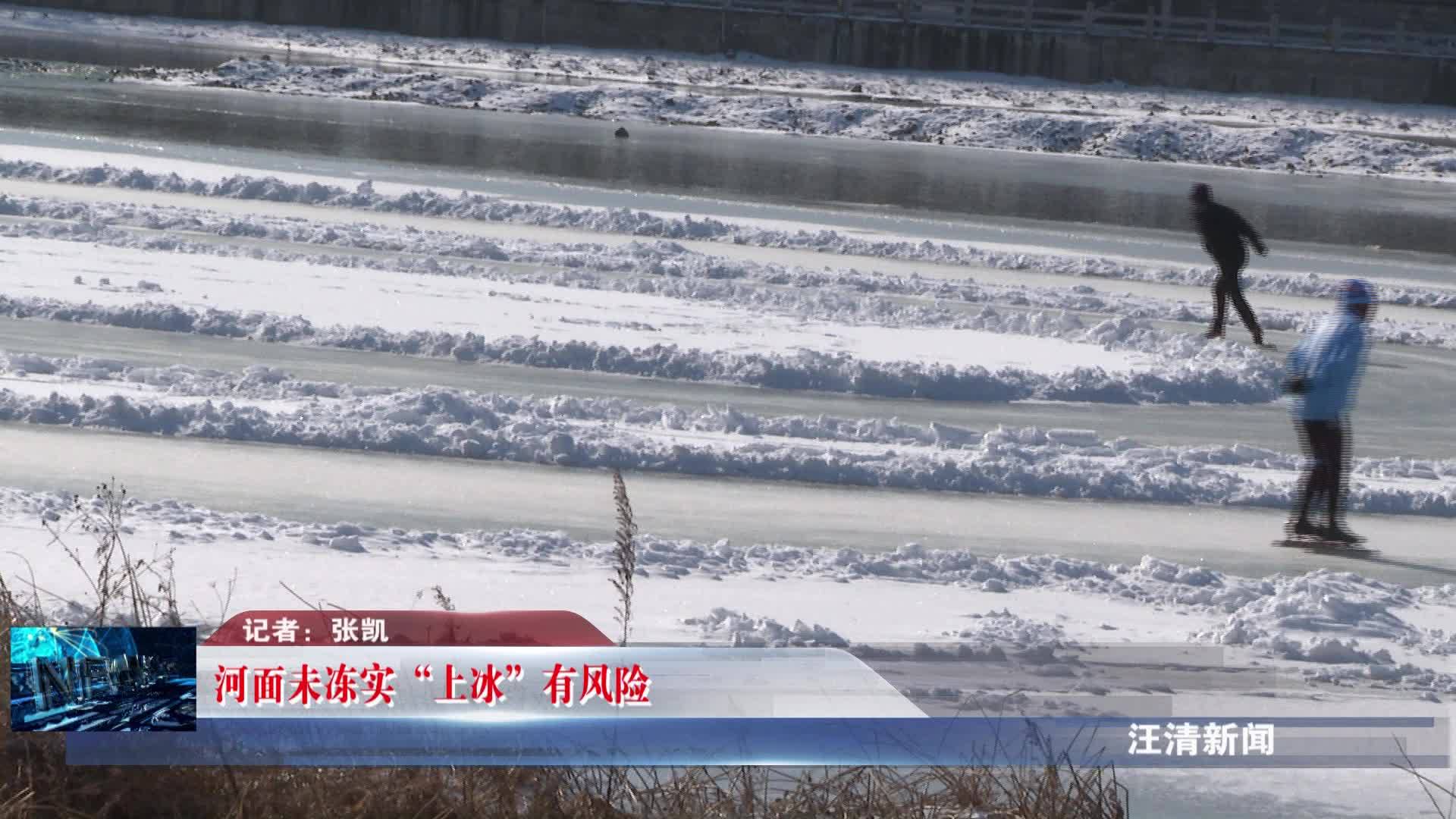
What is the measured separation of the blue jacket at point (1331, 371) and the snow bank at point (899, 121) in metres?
20.5

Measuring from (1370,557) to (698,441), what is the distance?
3.46 meters

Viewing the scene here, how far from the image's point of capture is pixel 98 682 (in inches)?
160

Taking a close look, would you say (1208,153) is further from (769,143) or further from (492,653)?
(492,653)

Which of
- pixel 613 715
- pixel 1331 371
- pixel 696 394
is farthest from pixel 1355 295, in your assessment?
pixel 613 715

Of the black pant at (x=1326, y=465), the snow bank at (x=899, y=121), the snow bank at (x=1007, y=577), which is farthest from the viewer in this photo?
the snow bank at (x=899, y=121)

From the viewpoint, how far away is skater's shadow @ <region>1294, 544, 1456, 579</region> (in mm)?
7863

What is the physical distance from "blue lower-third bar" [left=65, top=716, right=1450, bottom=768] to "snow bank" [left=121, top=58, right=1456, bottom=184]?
23126mm

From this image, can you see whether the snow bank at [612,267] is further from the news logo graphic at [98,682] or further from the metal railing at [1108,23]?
the metal railing at [1108,23]

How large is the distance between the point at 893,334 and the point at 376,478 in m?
5.49

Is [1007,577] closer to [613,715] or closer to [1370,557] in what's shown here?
[1370,557]

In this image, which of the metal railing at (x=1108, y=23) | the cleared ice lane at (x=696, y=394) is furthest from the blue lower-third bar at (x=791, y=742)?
the metal railing at (x=1108, y=23)

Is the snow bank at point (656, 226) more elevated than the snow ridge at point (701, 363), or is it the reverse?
the snow bank at point (656, 226)

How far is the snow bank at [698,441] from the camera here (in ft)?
28.6

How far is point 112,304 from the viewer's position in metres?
11.4
